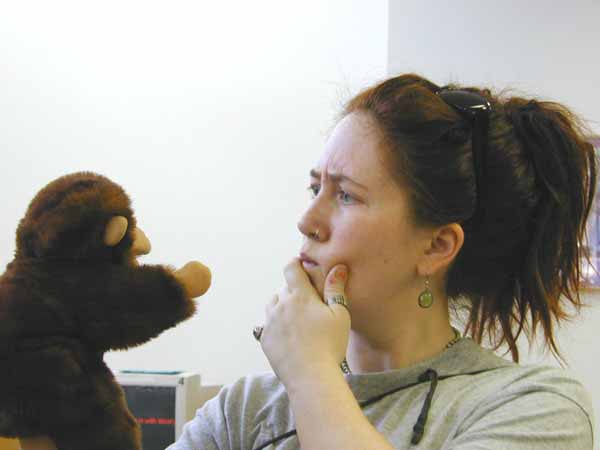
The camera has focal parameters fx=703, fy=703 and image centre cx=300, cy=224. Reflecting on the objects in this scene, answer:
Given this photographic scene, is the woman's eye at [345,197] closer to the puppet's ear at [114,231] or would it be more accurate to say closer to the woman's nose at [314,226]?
the woman's nose at [314,226]

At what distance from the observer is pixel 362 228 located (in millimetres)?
981

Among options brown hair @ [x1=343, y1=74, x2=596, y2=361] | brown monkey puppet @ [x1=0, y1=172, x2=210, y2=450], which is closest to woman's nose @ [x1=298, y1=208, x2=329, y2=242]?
brown hair @ [x1=343, y1=74, x2=596, y2=361]

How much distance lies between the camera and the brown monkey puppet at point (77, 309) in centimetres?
71

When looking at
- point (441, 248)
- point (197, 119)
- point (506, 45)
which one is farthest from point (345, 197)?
point (197, 119)

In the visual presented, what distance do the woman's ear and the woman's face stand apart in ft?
0.06

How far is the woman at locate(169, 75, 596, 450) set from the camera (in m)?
0.91

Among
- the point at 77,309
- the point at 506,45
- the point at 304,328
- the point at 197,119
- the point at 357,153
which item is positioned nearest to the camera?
the point at 77,309

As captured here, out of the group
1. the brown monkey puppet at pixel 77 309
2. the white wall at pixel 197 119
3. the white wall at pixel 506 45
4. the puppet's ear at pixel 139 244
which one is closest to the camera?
the brown monkey puppet at pixel 77 309

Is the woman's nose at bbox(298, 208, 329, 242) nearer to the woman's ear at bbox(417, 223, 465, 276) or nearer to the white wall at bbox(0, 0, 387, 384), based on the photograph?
the woman's ear at bbox(417, 223, 465, 276)

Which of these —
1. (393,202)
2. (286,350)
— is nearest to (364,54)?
(393,202)

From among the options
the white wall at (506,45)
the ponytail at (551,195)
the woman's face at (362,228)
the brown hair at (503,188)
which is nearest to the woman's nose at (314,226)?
the woman's face at (362,228)

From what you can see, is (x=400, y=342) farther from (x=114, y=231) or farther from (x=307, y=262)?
(x=114, y=231)

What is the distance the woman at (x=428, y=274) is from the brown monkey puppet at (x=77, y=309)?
21 cm

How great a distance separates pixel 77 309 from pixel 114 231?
3.6 inches
